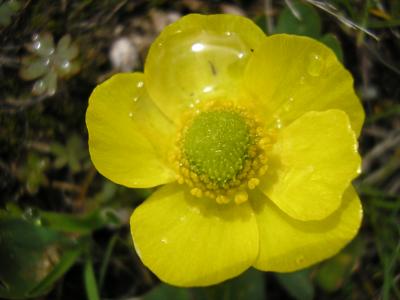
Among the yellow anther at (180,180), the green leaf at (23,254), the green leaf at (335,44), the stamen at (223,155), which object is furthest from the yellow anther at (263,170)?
the green leaf at (23,254)

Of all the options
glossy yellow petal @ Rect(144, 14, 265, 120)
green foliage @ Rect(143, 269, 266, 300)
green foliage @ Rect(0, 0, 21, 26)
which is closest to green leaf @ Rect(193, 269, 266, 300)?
green foliage @ Rect(143, 269, 266, 300)

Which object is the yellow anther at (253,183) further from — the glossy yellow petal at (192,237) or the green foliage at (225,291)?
the green foliage at (225,291)

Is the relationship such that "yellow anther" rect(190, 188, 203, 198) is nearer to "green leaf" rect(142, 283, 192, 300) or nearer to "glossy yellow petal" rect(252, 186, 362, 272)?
"glossy yellow petal" rect(252, 186, 362, 272)

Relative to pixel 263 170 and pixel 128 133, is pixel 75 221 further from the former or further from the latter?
pixel 263 170

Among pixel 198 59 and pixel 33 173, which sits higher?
pixel 198 59

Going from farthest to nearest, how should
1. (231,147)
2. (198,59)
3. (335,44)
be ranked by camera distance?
(335,44), (198,59), (231,147)

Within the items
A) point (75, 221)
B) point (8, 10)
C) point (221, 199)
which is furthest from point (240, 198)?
point (8, 10)

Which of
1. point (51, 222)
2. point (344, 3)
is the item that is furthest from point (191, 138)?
point (344, 3)
